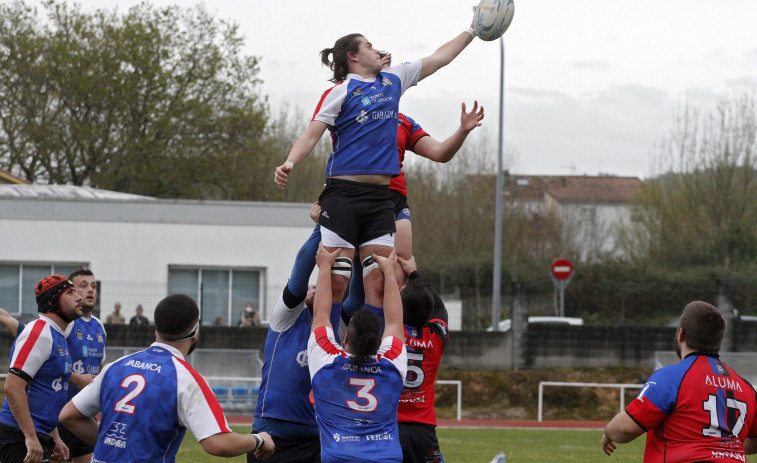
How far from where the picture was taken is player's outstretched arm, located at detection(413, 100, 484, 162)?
729cm

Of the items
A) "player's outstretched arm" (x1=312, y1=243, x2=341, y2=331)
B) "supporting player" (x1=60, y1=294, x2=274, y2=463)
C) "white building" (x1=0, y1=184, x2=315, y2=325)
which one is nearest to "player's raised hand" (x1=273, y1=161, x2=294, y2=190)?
"player's outstretched arm" (x1=312, y1=243, x2=341, y2=331)

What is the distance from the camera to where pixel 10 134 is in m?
41.1

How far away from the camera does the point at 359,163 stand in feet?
22.3

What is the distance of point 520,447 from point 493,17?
448 inches

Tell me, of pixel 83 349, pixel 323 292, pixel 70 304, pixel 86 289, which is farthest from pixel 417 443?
pixel 86 289

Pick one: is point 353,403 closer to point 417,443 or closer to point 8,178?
point 417,443

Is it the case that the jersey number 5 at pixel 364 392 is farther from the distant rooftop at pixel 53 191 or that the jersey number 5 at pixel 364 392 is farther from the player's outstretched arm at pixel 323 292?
the distant rooftop at pixel 53 191

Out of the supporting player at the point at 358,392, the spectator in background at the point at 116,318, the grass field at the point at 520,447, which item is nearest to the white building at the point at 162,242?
the spectator in background at the point at 116,318

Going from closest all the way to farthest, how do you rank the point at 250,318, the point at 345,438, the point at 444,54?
the point at 345,438 < the point at 444,54 < the point at 250,318

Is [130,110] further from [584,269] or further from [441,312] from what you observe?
[441,312]

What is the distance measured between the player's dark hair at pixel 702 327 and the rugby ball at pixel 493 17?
2634 millimetres

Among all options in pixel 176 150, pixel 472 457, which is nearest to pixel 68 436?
pixel 472 457

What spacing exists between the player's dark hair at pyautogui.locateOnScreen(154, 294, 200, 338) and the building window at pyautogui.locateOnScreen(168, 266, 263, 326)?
26.3 metres

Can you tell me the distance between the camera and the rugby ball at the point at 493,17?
730cm
